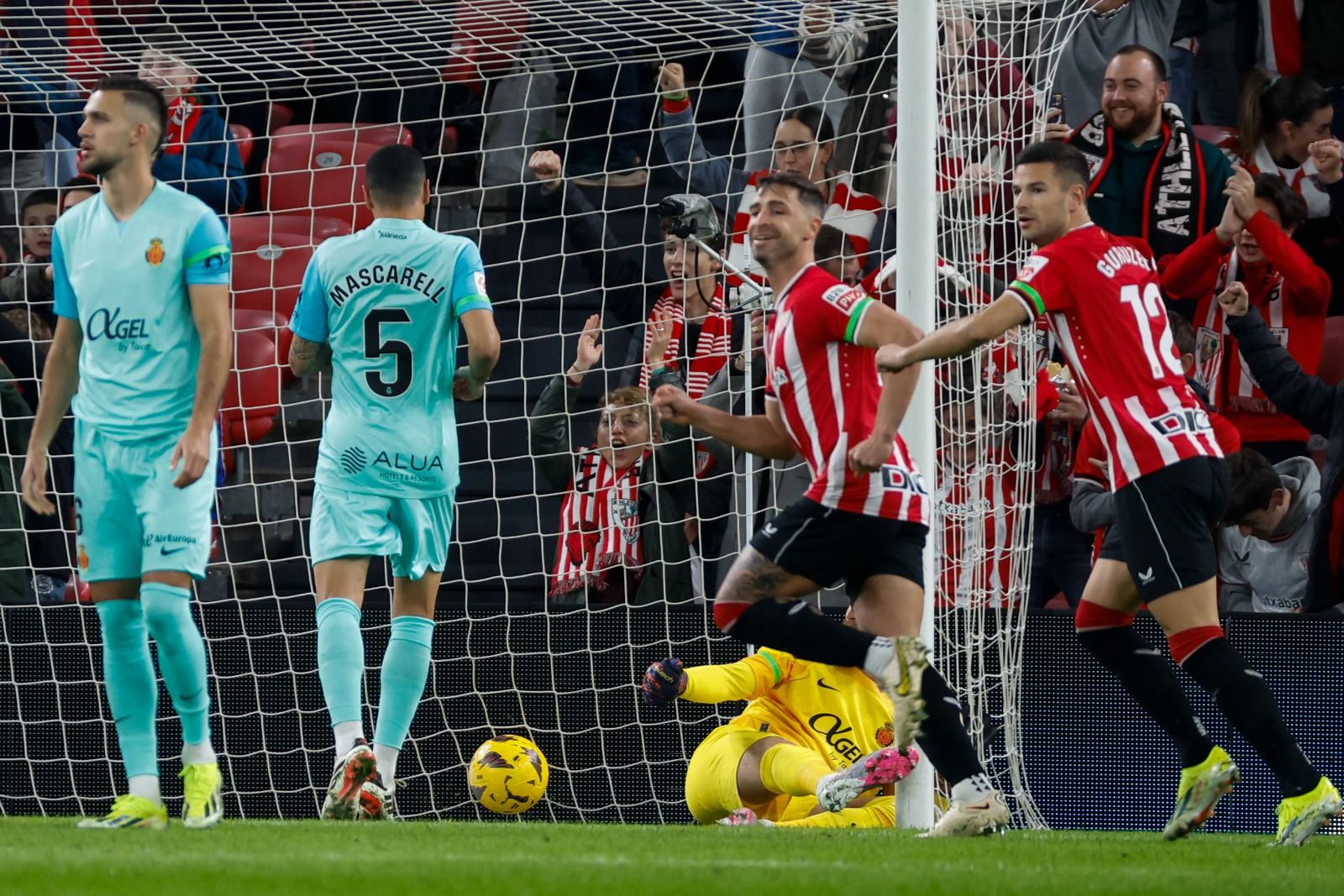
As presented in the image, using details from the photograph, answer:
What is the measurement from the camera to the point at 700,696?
6.54m

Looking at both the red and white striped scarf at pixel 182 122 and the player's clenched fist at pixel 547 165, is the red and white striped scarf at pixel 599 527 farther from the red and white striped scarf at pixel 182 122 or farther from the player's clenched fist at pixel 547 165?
the red and white striped scarf at pixel 182 122

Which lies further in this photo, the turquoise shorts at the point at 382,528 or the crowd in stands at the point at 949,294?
the crowd in stands at the point at 949,294

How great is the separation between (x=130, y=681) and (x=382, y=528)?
1.17m

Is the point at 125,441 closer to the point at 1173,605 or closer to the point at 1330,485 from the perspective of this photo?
the point at 1173,605

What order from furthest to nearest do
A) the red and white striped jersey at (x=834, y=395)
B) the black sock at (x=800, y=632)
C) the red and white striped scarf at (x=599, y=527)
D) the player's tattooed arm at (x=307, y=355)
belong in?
the red and white striped scarf at (x=599, y=527), the player's tattooed arm at (x=307, y=355), the red and white striped jersey at (x=834, y=395), the black sock at (x=800, y=632)

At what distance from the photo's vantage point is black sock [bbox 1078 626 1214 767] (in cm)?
526

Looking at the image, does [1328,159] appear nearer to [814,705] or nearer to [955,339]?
[814,705]

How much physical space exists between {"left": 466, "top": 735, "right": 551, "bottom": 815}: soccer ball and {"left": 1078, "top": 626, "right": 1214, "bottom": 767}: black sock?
250cm

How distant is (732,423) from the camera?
214 inches

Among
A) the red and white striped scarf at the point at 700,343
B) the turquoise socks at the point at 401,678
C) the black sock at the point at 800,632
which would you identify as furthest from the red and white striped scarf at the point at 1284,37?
the turquoise socks at the point at 401,678

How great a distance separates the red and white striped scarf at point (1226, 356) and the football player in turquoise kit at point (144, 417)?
16.5 ft

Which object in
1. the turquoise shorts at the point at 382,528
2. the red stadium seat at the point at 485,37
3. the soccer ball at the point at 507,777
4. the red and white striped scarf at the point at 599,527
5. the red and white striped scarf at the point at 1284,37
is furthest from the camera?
the red and white striped scarf at the point at 1284,37

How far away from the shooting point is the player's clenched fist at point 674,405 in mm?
5121

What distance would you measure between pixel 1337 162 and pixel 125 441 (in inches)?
235
